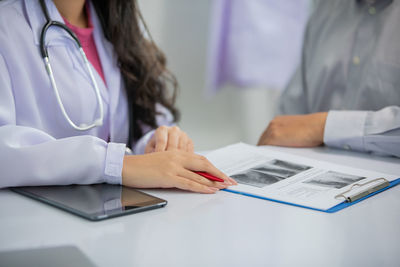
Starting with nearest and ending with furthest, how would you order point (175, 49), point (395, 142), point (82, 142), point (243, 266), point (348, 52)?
1. point (243, 266)
2. point (82, 142)
3. point (395, 142)
4. point (348, 52)
5. point (175, 49)

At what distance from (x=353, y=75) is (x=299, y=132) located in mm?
309

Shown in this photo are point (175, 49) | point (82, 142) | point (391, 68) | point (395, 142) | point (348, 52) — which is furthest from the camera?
point (175, 49)

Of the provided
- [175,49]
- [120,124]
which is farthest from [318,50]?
[175,49]

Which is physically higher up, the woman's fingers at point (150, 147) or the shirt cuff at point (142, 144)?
the woman's fingers at point (150, 147)

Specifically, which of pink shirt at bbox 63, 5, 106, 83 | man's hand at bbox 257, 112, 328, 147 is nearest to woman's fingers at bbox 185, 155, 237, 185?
man's hand at bbox 257, 112, 328, 147

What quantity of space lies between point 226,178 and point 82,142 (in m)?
0.25

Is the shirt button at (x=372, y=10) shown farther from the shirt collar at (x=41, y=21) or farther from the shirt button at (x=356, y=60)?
the shirt collar at (x=41, y=21)

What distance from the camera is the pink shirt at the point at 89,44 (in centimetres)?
109

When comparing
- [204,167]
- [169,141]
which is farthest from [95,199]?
[169,141]

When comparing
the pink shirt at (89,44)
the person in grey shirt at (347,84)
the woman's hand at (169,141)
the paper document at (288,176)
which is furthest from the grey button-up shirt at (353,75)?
the pink shirt at (89,44)

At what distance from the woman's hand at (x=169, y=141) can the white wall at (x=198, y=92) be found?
153 centimetres

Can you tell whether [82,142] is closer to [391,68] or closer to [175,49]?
[391,68]

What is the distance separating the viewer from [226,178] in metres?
0.72

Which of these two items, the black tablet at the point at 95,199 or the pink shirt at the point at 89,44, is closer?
the black tablet at the point at 95,199
